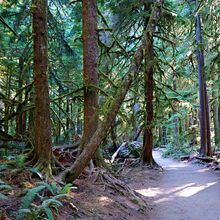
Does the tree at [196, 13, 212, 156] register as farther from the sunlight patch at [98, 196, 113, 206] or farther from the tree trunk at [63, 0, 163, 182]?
the sunlight patch at [98, 196, 113, 206]

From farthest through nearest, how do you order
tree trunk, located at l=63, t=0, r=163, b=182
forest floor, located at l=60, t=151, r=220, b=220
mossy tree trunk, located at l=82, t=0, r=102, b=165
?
mossy tree trunk, located at l=82, t=0, r=102, b=165 → tree trunk, located at l=63, t=0, r=163, b=182 → forest floor, located at l=60, t=151, r=220, b=220

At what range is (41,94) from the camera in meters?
6.49

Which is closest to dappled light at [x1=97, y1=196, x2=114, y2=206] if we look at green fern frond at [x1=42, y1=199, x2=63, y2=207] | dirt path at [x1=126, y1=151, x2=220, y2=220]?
dirt path at [x1=126, y1=151, x2=220, y2=220]

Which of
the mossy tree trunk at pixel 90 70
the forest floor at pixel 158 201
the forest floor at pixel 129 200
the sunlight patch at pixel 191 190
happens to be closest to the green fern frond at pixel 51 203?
the forest floor at pixel 129 200

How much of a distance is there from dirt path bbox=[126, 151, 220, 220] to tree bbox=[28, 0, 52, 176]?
2.55 metres

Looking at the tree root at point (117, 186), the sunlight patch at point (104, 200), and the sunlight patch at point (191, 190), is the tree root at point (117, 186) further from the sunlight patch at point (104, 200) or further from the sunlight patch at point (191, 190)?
the sunlight patch at point (191, 190)

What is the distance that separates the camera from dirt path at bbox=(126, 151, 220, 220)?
6.61m

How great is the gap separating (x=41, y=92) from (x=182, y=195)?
4811mm

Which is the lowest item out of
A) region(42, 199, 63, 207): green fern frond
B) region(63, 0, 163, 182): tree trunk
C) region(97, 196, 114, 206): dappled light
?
region(97, 196, 114, 206): dappled light

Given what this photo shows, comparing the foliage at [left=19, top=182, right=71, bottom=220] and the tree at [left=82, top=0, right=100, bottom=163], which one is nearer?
the foliage at [left=19, top=182, right=71, bottom=220]

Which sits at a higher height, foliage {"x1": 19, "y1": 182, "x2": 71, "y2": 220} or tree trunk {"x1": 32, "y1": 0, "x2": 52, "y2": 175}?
tree trunk {"x1": 32, "y1": 0, "x2": 52, "y2": 175}

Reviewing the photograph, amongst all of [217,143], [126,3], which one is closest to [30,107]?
[126,3]

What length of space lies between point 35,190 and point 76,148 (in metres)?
3.99

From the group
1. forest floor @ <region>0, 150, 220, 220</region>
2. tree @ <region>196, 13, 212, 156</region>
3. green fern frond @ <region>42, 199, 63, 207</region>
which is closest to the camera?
green fern frond @ <region>42, 199, 63, 207</region>
